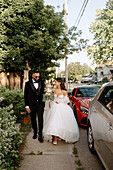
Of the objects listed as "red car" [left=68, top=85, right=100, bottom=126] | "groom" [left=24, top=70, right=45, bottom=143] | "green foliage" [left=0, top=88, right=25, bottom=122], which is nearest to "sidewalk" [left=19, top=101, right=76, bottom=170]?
"groom" [left=24, top=70, right=45, bottom=143]

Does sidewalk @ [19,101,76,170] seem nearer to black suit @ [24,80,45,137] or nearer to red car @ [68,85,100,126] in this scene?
black suit @ [24,80,45,137]

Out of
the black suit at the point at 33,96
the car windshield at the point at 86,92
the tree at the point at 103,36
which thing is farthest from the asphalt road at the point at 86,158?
the tree at the point at 103,36

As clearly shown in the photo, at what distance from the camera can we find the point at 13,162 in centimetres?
344

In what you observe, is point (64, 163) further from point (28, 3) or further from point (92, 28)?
point (92, 28)

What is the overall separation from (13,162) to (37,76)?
233 cm

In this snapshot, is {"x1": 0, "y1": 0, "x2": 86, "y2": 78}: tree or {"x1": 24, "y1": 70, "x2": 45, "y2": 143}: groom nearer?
{"x1": 24, "y1": 70, "x2": 45, "y2": 143}: groom

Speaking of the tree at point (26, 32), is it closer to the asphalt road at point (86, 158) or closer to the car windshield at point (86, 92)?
the car windshield at point (86, 92)

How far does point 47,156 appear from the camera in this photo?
155 inches

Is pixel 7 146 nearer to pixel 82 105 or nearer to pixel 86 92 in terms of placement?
pixel 82 105

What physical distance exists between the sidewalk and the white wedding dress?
281 millimetres

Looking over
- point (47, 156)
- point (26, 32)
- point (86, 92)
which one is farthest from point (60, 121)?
point (26, 32)

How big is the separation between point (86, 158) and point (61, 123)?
3.52 ft

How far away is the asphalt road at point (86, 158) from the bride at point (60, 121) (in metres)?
0.25

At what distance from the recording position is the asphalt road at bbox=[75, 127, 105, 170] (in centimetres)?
348
